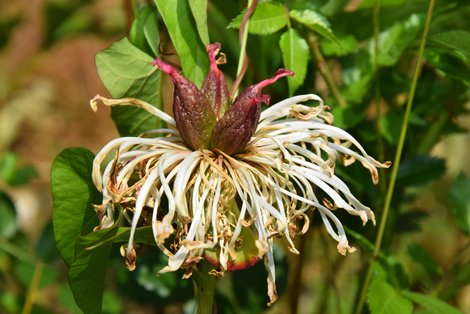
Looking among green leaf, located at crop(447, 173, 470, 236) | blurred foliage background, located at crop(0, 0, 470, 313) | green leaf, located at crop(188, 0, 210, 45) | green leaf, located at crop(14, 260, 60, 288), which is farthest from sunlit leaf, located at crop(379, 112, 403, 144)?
green leaf, located at crop(14, 260, 60, 288)

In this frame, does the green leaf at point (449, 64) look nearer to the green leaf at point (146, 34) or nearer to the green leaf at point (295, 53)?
the green leaf at point (295, 53)

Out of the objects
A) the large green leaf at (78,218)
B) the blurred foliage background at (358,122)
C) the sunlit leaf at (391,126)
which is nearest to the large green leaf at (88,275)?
the large green leaf at (78,218)

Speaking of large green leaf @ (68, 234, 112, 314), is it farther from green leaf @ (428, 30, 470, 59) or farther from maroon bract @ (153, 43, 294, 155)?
green leaf @ (428, 30, 470, 59)

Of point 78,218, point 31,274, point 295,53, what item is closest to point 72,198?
point 78,218

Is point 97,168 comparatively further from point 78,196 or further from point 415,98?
point 415,98

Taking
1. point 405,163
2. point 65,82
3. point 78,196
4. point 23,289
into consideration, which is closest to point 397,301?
point 405,163

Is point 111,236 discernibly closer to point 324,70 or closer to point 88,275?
point 88,275
